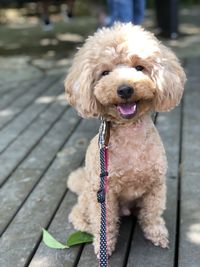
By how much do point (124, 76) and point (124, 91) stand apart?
0.22 feet

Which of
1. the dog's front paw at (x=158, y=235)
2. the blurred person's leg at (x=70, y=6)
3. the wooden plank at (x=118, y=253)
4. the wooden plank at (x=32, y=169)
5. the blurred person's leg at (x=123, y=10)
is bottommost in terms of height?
the wooden plank at (x=32, y=169)

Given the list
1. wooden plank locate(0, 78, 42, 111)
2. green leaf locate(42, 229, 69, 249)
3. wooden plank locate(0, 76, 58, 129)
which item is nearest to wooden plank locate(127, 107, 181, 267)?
green leaf locate(42, 229, 69, 249)

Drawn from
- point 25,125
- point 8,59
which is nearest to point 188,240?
point 25,125

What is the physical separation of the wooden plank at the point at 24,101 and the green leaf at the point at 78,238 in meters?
1.84

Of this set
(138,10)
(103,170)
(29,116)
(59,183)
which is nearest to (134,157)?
(103,170)

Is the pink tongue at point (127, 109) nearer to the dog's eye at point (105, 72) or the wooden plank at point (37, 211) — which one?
the dog's eye at point (105, 72)

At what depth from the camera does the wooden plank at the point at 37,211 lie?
2465 mm

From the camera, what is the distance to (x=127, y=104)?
2176mm

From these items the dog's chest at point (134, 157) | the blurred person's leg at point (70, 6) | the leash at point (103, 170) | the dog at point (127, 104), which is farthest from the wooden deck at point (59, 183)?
the blurred person's leg at point (70, 6)

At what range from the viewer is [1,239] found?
2580mm

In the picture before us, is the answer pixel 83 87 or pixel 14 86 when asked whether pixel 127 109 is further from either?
pixel 14 86

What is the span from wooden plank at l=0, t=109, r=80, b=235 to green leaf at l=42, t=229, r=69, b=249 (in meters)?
0.27

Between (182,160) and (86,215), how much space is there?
3.17ft

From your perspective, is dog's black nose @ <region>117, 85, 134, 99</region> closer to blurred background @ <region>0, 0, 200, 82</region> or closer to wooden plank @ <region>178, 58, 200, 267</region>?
wooden plank @ <region>178, 58, 200, 267</region>
